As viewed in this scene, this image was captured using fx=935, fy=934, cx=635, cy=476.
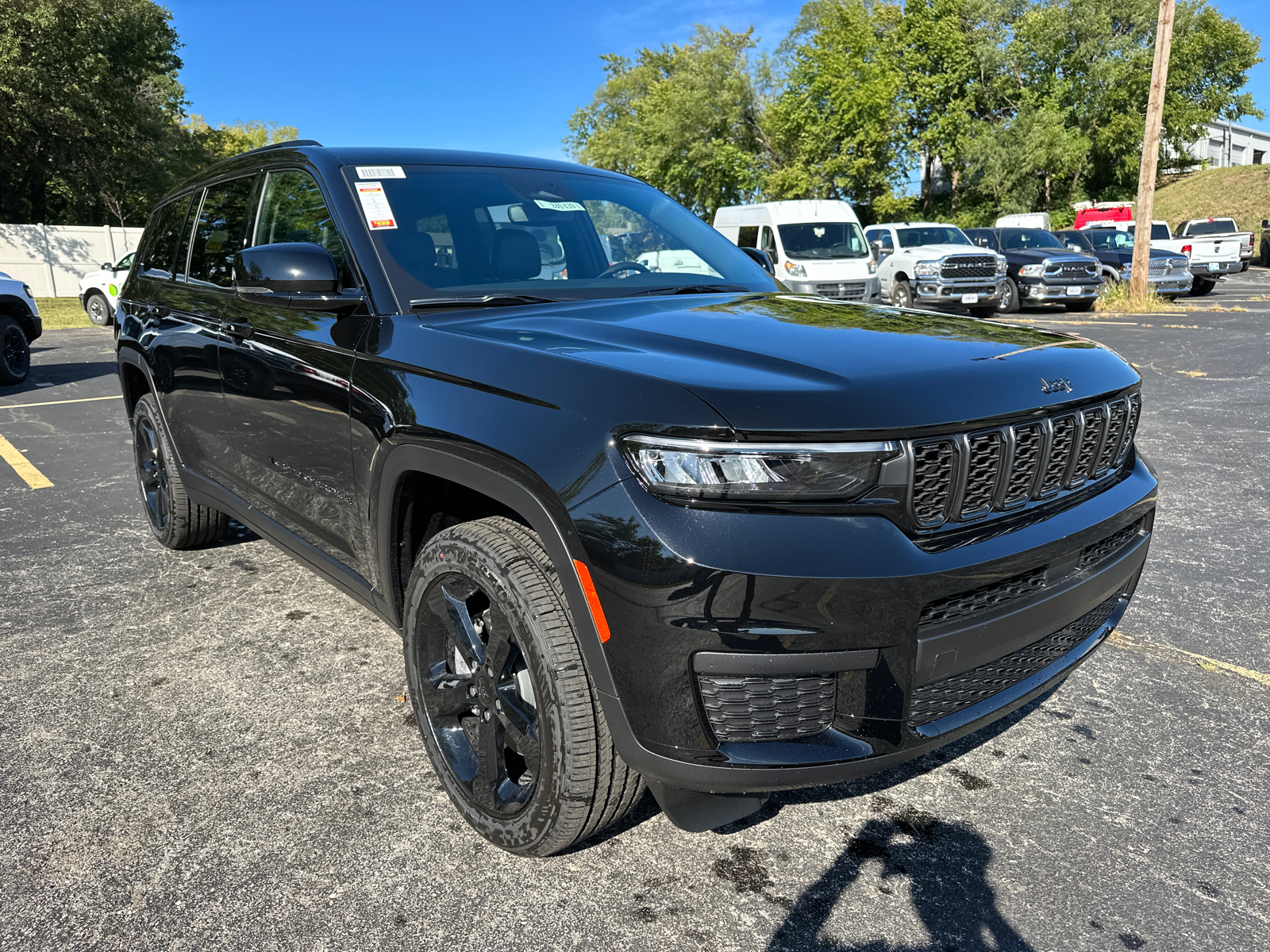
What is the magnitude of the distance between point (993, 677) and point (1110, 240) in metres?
24.8

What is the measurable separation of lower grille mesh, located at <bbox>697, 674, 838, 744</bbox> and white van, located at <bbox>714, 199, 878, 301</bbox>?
50.5 ft

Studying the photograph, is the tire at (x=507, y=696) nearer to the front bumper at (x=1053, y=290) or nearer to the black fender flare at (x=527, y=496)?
the black fender flare at (x=527, y=496)

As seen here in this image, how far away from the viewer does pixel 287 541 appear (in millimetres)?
3268

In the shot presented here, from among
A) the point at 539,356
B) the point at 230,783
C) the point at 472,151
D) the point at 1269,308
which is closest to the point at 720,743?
the point at 539,356

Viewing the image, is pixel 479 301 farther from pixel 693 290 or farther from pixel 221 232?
pixel 221 232

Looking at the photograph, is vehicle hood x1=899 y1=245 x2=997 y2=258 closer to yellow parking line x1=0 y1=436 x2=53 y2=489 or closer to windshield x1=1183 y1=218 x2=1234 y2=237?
windshield x1=1183 y1=218 x2=1234 y2=237

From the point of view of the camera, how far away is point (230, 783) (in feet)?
8.75

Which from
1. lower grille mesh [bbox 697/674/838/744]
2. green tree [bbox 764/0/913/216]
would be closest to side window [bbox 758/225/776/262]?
lower grille mesh [bbox 697/674/838/744]

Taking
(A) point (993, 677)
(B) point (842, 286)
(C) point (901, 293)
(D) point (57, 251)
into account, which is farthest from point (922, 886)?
(D) point (57, 251)

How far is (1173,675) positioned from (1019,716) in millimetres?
707

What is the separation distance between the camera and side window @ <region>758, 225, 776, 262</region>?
1739 cm

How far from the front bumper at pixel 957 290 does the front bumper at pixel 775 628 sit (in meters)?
16.9

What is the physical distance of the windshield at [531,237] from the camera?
2.83 m

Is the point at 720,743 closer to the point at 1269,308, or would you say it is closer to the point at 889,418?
the point at 889,418
